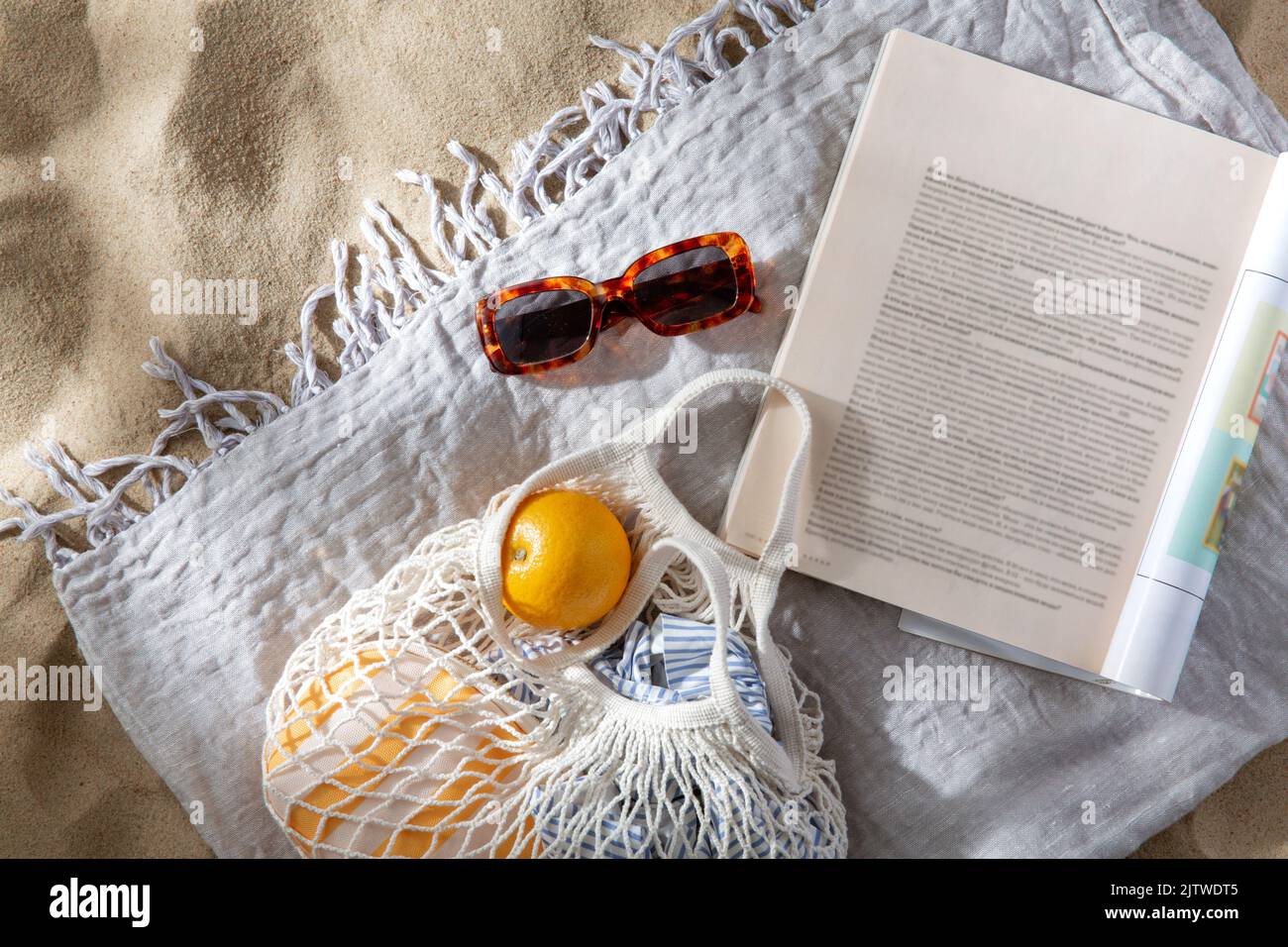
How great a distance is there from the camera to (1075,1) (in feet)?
3.09

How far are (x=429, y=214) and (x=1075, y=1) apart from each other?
0.70m

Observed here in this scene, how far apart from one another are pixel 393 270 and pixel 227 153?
0.22 metres

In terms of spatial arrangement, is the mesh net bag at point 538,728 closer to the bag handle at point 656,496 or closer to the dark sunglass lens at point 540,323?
the bag handle at point 656,496

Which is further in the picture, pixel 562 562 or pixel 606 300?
pixel 606 300

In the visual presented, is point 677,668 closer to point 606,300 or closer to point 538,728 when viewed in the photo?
point 538,728

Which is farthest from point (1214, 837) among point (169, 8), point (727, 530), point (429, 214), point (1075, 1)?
A: point (169, 8)

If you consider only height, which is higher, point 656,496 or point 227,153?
point 227,153

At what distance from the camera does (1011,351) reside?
0.92 m

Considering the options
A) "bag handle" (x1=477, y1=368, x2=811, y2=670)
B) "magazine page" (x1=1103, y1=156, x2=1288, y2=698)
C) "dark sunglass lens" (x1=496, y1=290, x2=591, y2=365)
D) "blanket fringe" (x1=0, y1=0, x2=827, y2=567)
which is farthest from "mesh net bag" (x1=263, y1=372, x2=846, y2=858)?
"magazine page" (x1=1103, y1=156, x2=1288, y2=698)

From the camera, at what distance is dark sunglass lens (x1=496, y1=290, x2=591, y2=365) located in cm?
91

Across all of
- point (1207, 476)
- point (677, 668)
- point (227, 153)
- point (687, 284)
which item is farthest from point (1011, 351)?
point (227, 153)

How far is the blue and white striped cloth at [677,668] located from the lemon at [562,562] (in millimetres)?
57

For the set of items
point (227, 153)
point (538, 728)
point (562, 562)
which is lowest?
point (538, 728)

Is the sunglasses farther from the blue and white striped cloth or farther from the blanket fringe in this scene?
the blue and white striped cloth
